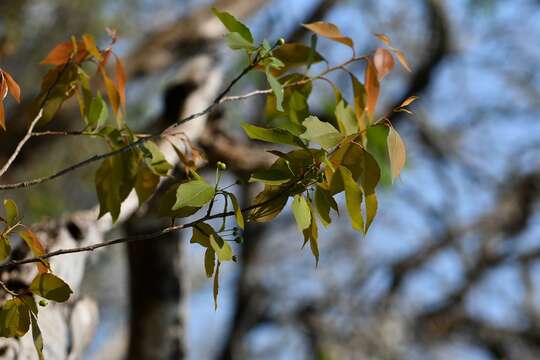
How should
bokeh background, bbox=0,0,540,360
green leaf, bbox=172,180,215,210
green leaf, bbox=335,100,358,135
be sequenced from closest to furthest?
green leaf, bbox=172,180,215,210 → green leaf, bbox=335,100,358,135 → bokeh background, bbox=0,0,540,360

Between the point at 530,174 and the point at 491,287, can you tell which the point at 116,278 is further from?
the point at 530,174

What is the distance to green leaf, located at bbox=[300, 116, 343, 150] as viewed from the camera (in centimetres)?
70

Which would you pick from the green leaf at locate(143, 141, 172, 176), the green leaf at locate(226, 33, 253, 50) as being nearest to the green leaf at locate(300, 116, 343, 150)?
the green leaf at locate(226, 33, 253, 50)

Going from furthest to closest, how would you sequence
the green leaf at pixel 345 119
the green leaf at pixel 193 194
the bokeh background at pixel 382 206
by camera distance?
the bokeh background at pixel 382 206 < the green leaf at pixel 345 119 < the green leaf at pixel 193 194

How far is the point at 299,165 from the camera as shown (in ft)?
2.40

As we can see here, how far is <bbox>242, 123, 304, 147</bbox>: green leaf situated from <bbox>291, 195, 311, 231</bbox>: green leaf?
55mm

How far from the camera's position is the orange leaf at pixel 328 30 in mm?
838

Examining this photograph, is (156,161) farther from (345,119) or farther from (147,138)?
(345,119)

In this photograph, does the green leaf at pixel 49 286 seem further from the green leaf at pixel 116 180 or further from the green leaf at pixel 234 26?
the green leaf at pixel 234 26

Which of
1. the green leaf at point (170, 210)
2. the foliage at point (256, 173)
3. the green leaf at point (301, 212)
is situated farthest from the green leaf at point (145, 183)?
the green leaf at point (301, 212)

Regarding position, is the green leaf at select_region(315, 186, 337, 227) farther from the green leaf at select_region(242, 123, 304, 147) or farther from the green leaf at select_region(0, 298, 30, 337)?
the green leaf at select_region(0, 298, 30, 337)

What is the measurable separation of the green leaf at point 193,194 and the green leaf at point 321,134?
0.10 m

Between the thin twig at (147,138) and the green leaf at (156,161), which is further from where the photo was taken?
the green leaf at (156,161)

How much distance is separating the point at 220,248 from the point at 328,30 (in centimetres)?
28
